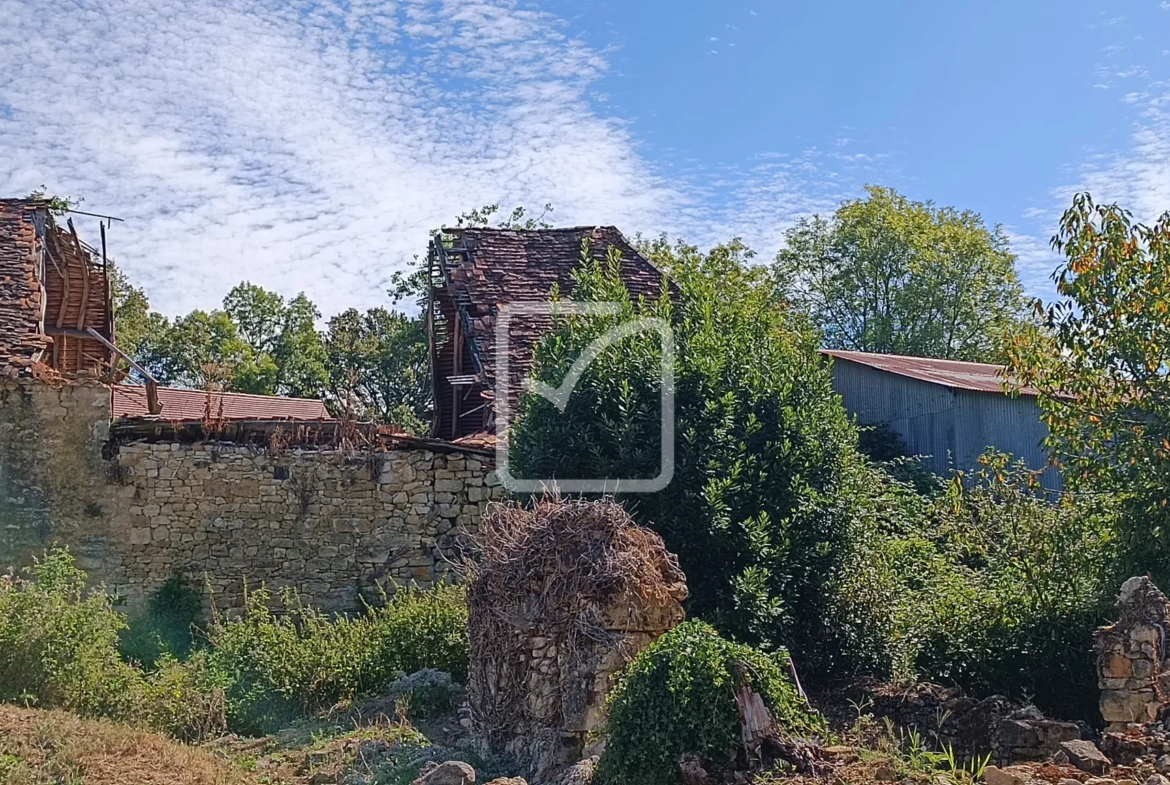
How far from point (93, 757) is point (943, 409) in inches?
636

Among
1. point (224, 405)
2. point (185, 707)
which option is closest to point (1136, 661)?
point (185, 707)

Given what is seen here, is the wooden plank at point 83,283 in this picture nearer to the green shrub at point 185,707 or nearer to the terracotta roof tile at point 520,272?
the terracotta roof tile at point 520,272

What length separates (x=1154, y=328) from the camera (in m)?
9.84

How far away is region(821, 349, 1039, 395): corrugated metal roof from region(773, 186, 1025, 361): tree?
7.55 meters

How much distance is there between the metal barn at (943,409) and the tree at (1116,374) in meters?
7.08

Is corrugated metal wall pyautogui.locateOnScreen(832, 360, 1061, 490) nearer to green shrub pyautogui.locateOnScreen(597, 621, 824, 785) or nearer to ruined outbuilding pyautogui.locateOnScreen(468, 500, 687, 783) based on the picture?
ruined outbuilding pyautogui.locateOnScreen(468, 500, 687, 783)

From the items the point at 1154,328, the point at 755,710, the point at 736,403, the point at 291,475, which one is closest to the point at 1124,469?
the point at 1154,328

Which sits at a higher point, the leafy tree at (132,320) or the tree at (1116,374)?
the leafy tree at (132,320)

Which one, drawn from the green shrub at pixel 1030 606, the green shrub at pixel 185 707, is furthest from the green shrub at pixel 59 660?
the green shrub at pixel 1030 606

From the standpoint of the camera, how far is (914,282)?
107 ft

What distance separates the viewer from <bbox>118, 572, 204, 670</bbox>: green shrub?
11.7 metres

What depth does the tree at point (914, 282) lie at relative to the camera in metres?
32.4

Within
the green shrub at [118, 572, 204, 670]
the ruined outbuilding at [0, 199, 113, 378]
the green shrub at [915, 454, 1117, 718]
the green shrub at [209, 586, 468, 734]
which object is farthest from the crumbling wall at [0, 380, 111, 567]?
the green shrub at [915, 454, 1117, 718]

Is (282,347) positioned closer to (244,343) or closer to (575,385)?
(244,343)
